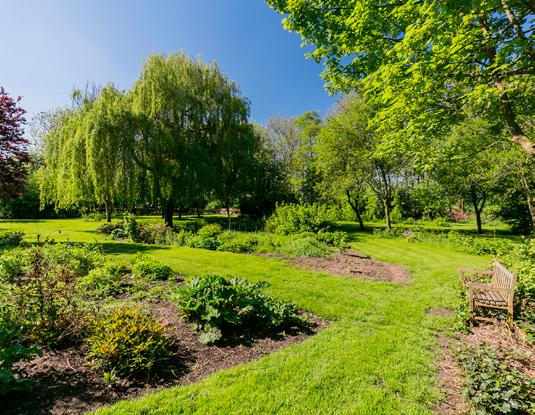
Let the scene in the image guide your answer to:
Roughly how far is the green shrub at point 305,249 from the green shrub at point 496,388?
6455mm

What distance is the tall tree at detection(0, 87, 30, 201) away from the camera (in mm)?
9695

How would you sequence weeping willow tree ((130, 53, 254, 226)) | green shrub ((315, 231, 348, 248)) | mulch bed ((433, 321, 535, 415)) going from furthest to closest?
weeping willow tree ((130, 53, 254, 226))
green shrub ((315, 231, 348, 248))
mulch bed ((433, 321, 535, 415))

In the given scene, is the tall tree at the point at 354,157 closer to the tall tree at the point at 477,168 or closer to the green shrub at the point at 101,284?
the tall tree at the point at 477,168

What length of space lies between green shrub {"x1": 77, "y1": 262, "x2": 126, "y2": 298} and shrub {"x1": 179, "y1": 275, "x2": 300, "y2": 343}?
6.14 feet

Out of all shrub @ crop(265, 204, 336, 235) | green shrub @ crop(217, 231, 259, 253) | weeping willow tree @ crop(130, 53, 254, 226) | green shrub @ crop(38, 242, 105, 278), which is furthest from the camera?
shrub @ crop(265, 204, 336, 235)

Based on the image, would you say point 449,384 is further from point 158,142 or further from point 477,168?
point 477,168

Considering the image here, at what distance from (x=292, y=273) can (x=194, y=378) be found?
187 inches

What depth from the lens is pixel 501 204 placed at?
57.4ft

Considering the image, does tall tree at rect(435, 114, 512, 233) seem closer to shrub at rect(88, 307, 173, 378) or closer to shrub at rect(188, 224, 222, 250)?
shrub at rect(188, 224, 222, 250)

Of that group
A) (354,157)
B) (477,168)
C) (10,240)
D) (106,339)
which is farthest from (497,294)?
(10,240)

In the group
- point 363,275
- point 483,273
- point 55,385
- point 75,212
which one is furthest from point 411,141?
point 75,212

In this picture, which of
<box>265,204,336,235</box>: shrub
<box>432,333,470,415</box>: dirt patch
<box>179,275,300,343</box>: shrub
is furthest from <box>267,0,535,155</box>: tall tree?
<box>265,204,336,235</box>: shrub

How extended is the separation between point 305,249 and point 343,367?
667 cm

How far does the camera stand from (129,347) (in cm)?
313
